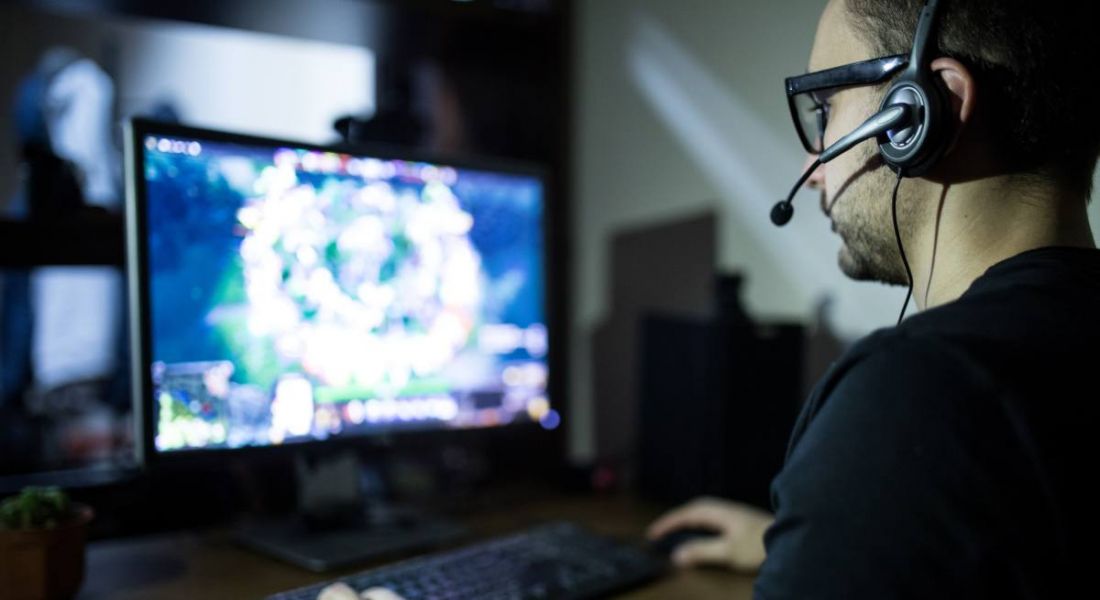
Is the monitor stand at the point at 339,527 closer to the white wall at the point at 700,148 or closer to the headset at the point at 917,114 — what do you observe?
the white wall at the point at 700,148

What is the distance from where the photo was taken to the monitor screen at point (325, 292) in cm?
103

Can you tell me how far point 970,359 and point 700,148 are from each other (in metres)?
0.98

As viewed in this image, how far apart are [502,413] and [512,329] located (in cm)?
13

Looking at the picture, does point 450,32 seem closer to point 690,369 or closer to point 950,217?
point 690,369

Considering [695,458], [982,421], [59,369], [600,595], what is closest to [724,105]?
[695,458]

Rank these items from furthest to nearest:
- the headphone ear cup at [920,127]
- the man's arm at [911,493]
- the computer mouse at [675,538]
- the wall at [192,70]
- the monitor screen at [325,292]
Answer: the wall at [192,70] → the computer mouse at [675,538] → the monitor screen at [325,292] → the headphone ear cup at [920,127] → the man's arm at [911,493]

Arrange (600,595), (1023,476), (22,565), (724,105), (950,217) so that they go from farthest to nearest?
(724,105)
(600,595)
(22,565)
(950,217)
(1023,476)

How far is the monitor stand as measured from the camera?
1095mm

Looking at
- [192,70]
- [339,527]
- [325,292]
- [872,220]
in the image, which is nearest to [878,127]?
[872,220]

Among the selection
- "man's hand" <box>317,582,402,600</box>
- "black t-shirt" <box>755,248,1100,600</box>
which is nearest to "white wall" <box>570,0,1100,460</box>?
"black t-shirt" <box>755,248,1100,600</box>

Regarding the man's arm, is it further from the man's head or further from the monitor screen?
the monitor screen

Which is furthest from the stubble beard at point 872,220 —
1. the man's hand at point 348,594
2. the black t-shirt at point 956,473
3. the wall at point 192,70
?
the wall at point 192,70

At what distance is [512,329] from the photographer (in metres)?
1.33

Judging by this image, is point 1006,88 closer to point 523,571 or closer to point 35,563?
point 523,571
